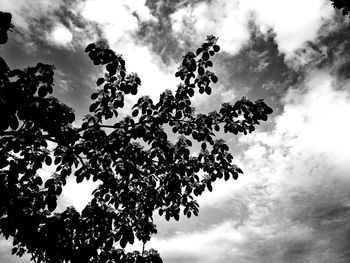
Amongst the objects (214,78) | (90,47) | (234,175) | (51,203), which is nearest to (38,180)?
(51,203)

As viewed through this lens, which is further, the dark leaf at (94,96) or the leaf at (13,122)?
the dark leaf at (94,96)

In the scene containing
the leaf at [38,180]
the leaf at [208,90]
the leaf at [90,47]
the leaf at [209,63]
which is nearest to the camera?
the leaf at [38,180]

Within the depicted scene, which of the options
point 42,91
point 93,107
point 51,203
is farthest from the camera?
point 93,107

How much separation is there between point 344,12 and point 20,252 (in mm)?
12487

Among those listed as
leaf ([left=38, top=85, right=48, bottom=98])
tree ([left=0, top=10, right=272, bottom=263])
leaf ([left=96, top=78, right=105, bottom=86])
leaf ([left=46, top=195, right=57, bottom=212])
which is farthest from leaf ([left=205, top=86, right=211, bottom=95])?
leaf ([left=46, top=195, right=57, bottom=212])

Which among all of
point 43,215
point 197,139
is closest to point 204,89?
point 197,139

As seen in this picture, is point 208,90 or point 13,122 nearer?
point 13,122

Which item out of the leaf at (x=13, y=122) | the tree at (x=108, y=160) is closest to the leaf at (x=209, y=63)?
the tree at (x=108, y=160)

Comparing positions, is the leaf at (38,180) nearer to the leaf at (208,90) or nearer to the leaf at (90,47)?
the leaf at (90,47)

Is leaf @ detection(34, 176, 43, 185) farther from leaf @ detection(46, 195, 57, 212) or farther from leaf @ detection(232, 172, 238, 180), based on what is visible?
leaf @ detection(232, 172, 238, 180)

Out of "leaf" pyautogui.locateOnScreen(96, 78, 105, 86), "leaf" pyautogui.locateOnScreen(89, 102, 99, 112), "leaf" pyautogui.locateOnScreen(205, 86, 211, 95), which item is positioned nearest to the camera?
"leaf" pyautogui.locateOnScreen(96, 78, 105, 86)

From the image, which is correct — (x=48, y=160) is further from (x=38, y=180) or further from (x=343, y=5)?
(x=343, y=5)

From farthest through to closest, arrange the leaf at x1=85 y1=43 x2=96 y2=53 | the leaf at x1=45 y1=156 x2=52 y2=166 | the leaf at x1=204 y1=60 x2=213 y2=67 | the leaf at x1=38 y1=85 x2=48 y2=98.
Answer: the leaf at x1=204 y1=60 x2=213 y2=67
the leaf at x1=85 y1=43 x2=96 y2=53
the leaf at x1=45 y1=156 x2=52 y2=166
the leaf at x1=38 y1=85 x2=48 y2=98

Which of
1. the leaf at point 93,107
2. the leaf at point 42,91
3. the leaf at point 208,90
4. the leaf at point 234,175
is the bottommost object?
the leaf at point 234,175
